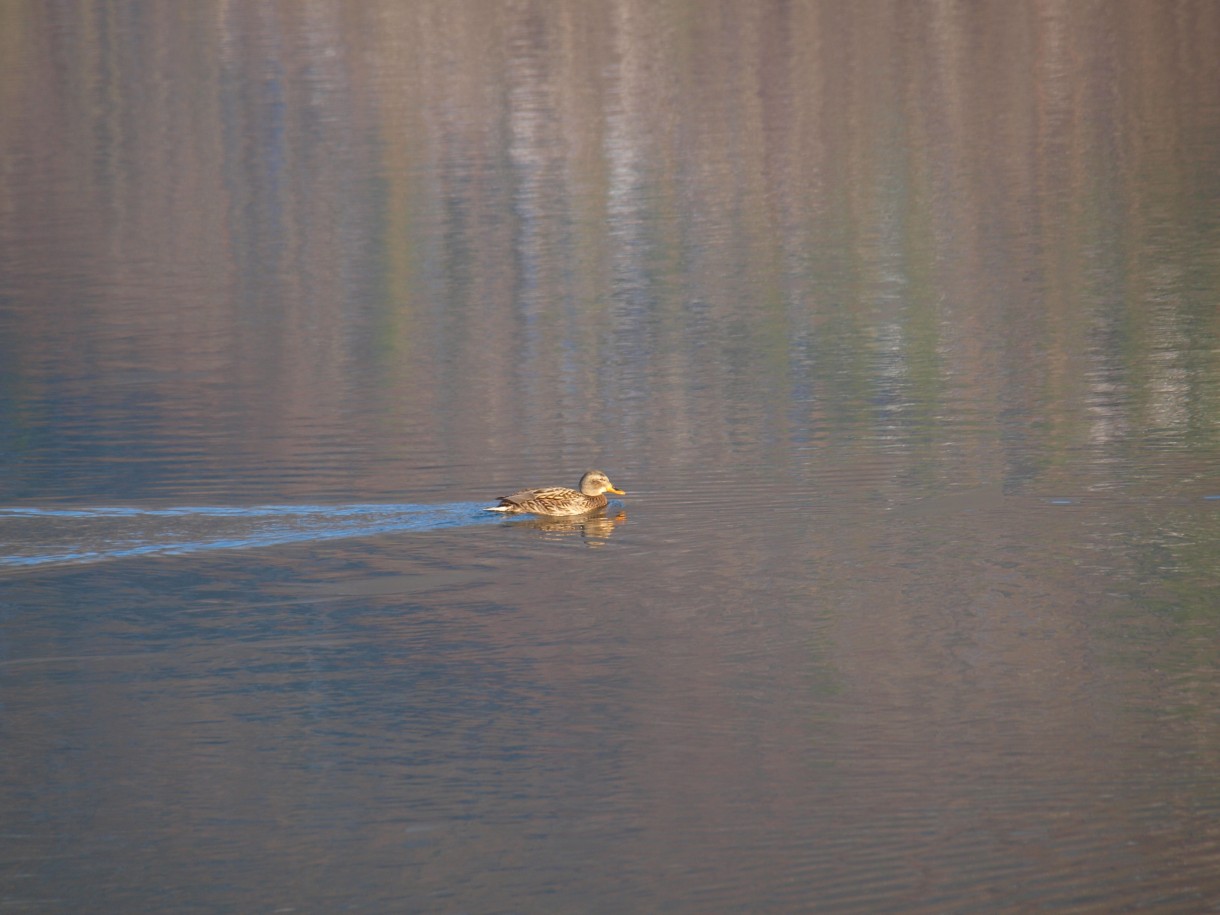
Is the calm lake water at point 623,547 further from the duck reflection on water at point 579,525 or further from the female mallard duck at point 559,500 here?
the female mallard duck at point 559,500

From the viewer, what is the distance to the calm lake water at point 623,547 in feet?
27.8

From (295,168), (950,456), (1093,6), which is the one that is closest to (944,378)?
(950,456)

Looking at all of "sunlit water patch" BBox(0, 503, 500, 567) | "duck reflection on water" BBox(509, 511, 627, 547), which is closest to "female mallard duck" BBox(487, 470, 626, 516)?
"duck reflection on water" BBox(509, 511, 627, 547)

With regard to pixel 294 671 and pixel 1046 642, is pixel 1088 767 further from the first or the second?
pixel 294 671

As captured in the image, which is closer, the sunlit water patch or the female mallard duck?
the sunlit water patch

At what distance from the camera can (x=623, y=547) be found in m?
12.9

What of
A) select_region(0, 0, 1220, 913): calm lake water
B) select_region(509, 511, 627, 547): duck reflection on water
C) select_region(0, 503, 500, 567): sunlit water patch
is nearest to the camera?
select_region(0, 0, 1220, 913): calm lake water

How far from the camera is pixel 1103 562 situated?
12188mm

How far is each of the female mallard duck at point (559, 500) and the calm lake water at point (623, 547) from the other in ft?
0.50

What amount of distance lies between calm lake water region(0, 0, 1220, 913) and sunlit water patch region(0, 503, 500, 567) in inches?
2.0

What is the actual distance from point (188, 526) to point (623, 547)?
317 cm

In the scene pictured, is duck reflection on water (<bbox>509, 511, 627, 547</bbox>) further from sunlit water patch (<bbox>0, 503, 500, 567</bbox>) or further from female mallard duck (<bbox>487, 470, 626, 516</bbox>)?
sunlit water patch (<bbox>0, 503, 500, 567</bbox>)

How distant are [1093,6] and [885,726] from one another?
5745 centimetres

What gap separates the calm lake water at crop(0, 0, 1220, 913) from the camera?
27.8 feet
